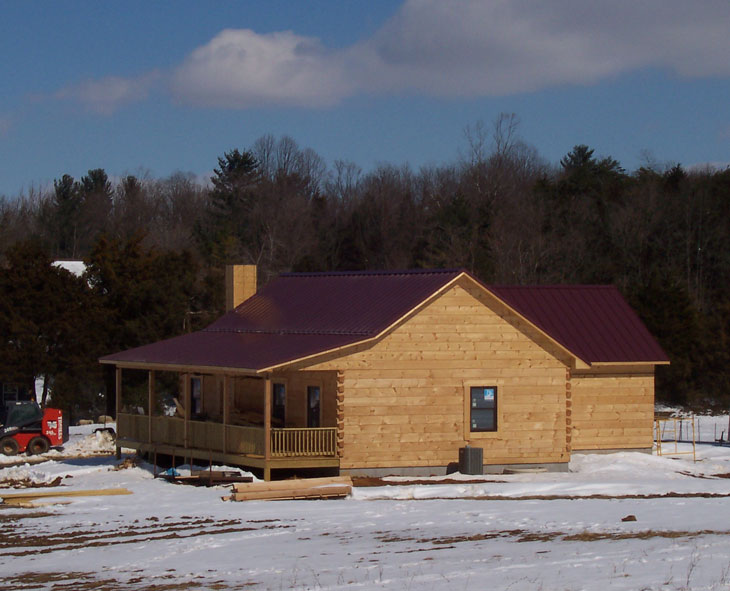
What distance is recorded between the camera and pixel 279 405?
1364 inches

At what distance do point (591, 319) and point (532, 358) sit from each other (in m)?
5.81

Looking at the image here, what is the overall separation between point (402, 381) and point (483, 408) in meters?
2.62

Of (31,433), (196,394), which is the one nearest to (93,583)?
(196,394)

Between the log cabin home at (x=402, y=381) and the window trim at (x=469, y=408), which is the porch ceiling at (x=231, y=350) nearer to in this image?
the log cabin home at (x=402, y=381)

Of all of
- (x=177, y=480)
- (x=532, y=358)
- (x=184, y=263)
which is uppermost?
(x=184, y=263)

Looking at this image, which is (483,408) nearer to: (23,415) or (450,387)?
(450,387)

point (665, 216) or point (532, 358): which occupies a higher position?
point (665, 216)

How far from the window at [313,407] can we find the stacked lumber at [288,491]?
5.13 m

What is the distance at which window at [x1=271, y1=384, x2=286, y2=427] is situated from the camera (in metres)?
34.2

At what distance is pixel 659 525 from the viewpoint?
22297 millimetres

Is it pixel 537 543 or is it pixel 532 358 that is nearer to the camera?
pixel 537 543

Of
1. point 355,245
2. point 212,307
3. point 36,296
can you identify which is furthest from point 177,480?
point 355,245

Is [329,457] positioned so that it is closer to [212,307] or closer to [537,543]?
[537,543]

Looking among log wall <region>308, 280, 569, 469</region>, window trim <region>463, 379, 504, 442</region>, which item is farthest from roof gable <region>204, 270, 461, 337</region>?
window trim <region>463, 379, 504, 442</region>
